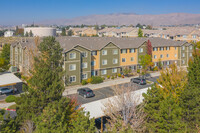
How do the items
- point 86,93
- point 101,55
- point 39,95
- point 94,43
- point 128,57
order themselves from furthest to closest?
point 128,57 < point 94,43 < point 101,55 < point 86,93 < point 39,95

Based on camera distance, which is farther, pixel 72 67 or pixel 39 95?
pixel 72 67

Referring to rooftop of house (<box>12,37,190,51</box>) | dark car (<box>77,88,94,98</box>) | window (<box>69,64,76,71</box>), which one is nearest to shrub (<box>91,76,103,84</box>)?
window (<box>69,64,76,71</box>)

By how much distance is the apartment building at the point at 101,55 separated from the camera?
41.2 m

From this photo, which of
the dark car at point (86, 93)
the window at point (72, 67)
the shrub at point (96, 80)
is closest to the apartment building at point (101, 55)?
the window at point (72, 67)

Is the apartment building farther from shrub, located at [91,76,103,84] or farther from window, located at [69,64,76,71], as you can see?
shrub, located at [91,76,103,84]

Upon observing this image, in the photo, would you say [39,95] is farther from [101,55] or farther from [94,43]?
[94,43]

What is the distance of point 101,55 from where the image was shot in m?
46.5

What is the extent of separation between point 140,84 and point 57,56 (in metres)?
19.8

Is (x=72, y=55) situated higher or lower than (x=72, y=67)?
higher

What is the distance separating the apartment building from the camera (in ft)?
135

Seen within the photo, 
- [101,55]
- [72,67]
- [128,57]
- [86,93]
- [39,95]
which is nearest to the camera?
[39,95]

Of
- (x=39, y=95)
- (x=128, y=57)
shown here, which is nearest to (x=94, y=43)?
(x=128, y=57)

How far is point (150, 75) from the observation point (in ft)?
167

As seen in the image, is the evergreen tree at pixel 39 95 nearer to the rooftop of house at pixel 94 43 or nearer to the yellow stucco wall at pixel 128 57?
the rooftop of house at pixel 94 43
